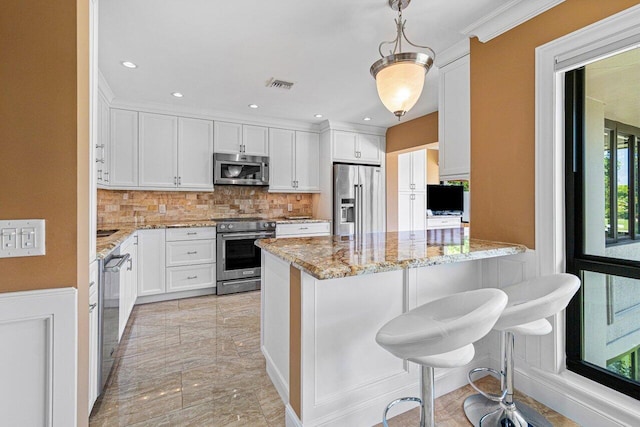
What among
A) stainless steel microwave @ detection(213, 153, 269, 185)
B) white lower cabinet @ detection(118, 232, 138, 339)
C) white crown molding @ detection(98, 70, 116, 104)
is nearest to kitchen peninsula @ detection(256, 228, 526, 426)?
white lower cabinet @ detection(118, 232, 138, 339)

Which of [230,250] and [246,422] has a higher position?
[230,250]

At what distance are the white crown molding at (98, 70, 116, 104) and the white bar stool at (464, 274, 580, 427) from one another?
3.81 metres

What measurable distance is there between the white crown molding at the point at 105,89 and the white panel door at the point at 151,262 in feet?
5.07

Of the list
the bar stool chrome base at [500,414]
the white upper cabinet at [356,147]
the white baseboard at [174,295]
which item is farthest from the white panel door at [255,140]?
the bar stool chrome base at [500,414]

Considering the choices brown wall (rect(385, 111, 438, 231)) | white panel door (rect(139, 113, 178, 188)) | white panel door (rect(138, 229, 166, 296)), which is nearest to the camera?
white panel door (rect(138, 229, 166, 296))

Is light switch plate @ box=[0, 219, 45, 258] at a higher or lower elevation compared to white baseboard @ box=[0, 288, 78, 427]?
higher

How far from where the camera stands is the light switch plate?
104cm

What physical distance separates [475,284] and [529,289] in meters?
0.49

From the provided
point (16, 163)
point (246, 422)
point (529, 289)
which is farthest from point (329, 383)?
point (16, 163)

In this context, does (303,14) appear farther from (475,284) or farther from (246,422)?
(246,422)

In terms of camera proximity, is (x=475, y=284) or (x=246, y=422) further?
(x=475, y=284)

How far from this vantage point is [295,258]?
1386 millimetres

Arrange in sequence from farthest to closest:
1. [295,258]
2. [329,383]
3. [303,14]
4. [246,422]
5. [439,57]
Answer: [439,57] → [303,14] → [246,422] → [329,383] → [295,258]

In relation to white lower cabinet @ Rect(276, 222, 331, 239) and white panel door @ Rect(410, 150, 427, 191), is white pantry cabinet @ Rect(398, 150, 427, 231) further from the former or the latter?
white lower cabinet @ Rect(276, 222, 331, 239)
